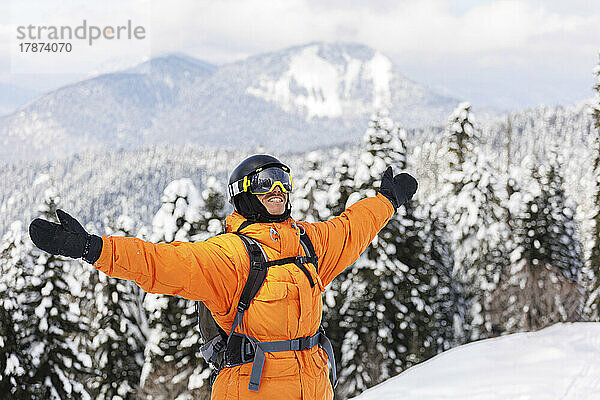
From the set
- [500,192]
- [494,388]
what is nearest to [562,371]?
[494,388]

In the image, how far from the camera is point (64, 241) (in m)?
3.39

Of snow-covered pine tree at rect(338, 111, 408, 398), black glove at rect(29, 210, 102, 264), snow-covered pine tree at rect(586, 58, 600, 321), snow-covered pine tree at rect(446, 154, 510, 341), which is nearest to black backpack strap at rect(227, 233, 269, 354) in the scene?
black glove at rect(29, 210, 102, 264)

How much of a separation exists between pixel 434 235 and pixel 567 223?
659 centimetres

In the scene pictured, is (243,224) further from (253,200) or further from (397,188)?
(397,188)

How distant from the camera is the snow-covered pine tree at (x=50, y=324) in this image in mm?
18062

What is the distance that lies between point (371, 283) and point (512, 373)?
43.2ft

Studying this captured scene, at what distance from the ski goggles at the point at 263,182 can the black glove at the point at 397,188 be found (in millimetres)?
1263

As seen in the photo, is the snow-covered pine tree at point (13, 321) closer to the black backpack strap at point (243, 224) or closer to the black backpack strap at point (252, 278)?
the black backpack strap at point (243, 224)

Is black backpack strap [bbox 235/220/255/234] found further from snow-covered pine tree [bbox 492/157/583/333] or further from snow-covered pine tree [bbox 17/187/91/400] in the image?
snow-covered pine tree [bbox 492/157/583/333]

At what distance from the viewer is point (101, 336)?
21578 mm

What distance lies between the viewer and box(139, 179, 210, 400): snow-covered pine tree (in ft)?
62.7

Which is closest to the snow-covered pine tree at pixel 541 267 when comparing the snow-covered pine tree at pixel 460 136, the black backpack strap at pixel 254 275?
the snow-covered pine tree at pixel 460 136

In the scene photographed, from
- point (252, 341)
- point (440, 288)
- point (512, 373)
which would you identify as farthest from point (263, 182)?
point (440, 288)

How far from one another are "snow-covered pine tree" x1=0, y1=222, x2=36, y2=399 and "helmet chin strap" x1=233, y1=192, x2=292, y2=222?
15627mm
